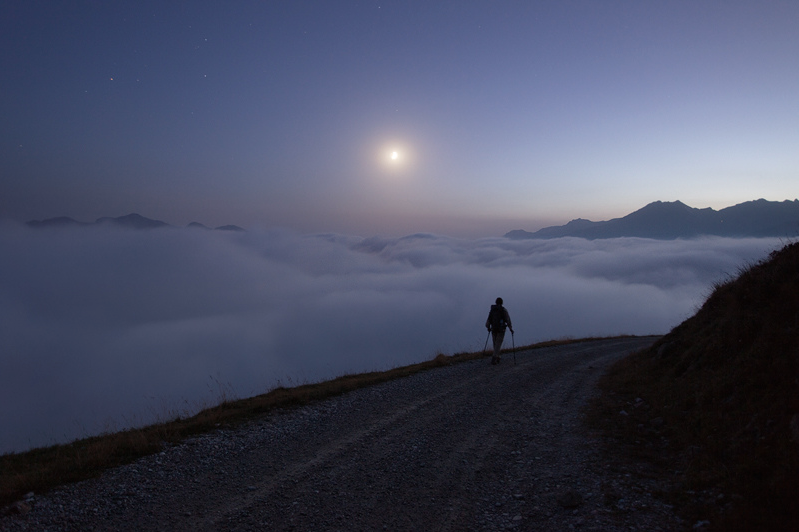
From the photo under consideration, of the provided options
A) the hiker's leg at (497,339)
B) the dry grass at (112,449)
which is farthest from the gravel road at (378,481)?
the hiker's leg at (497,339)

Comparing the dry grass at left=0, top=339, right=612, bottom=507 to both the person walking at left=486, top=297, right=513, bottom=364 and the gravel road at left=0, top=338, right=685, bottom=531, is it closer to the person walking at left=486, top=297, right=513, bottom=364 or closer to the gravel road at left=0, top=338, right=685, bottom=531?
the gravel road at left=0, top=338, right=685, bottom=531

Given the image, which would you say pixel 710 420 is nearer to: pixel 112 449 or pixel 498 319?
pixel 498 319

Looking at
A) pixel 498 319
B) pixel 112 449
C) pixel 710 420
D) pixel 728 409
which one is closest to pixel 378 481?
pixel 112 449

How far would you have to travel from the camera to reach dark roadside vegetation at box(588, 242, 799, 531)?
494cm

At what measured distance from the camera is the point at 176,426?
31.5 ft

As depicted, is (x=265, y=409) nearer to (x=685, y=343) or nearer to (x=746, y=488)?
(x=746, y=488)

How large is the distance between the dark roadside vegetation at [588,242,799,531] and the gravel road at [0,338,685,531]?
2.18 feet

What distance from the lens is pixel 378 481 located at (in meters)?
6.82

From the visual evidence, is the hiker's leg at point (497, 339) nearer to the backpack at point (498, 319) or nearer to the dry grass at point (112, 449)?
the backpack at point (498, 319)

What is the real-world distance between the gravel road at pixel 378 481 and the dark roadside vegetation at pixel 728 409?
2.18 feet

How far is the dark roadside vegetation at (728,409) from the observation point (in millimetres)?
4938

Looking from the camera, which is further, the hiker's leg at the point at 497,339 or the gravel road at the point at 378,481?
the hiker's leg at the point at 497,339

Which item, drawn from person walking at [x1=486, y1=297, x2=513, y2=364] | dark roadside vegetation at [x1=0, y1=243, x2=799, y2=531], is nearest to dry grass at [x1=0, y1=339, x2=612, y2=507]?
dark roadside vegetation at [x1=0, y1=243, x2=799, y2=531]

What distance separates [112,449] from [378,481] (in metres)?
6.26
